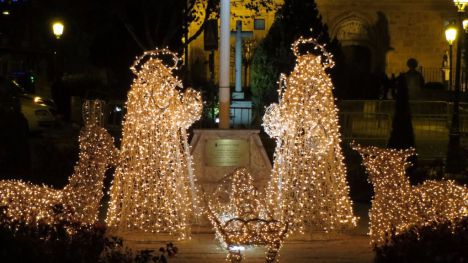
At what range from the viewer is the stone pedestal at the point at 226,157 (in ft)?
41.8

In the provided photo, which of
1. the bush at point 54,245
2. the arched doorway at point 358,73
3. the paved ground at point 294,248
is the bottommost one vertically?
the paved ground at point 294,248

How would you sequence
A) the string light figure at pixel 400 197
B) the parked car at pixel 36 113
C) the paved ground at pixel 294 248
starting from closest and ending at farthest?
1. the paved ground at pixel 294 248
2. the string light figure at pixel 400 197
3. the parked car at pixel 36 113

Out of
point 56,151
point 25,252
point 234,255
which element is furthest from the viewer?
point 56,151

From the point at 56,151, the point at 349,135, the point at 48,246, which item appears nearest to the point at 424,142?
the point at 349,135

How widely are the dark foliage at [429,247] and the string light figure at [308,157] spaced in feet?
11.9

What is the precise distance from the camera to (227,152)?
41.8 feet

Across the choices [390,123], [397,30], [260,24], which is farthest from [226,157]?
[397,30]

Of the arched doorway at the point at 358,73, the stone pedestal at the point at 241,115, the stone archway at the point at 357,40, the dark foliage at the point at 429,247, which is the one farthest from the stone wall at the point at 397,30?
the dark foliage at the point at 429,247

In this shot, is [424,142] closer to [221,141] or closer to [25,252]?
[221,141]

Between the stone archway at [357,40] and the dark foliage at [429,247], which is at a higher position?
the stone archway at [357,40]

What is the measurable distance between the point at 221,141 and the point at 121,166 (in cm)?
150

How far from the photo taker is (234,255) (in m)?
9.55

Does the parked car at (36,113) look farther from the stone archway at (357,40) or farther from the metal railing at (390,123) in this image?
the stone archway at (357,40)

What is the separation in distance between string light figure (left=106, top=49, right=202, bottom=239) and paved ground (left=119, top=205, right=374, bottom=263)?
26 centimetres
